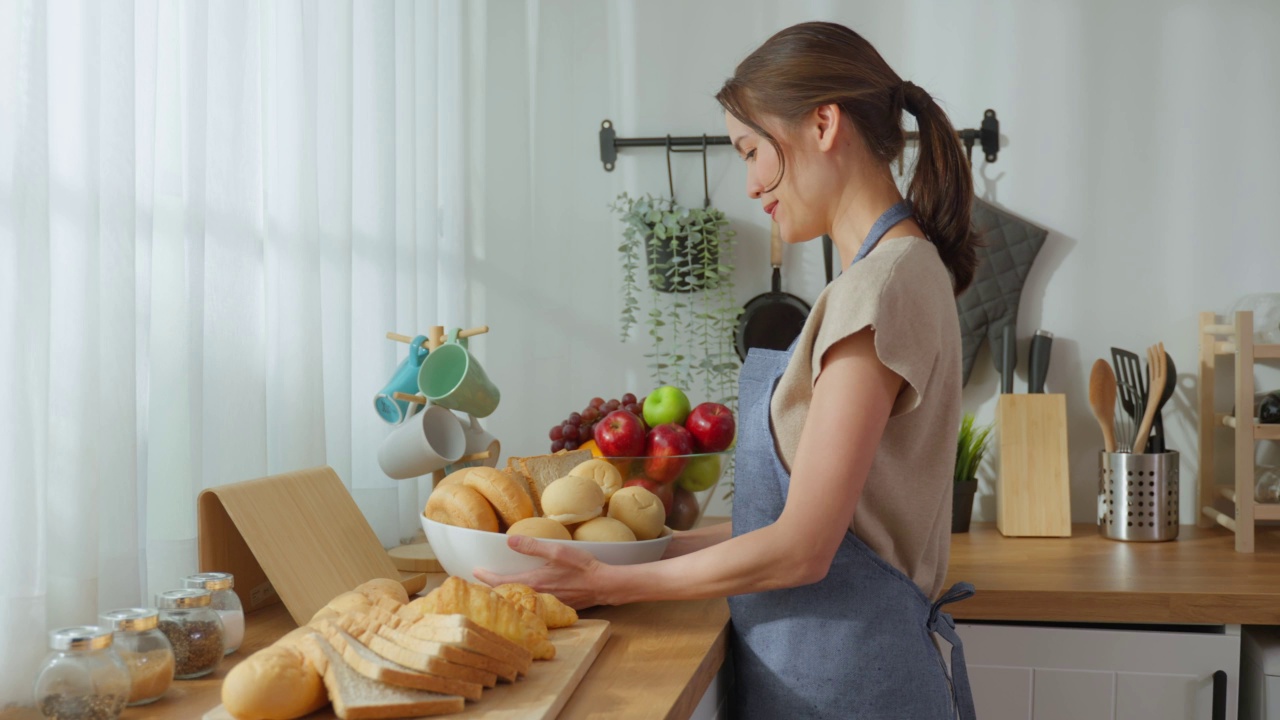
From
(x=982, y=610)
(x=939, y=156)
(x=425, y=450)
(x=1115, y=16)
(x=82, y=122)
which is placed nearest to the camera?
(x=82, y=122)

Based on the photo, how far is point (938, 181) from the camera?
1099 mm

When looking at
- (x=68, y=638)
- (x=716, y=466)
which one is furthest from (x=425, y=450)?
(x=68, y=638)

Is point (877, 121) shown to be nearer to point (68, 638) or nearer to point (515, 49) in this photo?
point (68, 638)

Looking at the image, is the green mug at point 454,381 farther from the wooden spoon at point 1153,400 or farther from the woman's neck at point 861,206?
the wooden spoon at point 1153,400

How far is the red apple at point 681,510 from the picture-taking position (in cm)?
150

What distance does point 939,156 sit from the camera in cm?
110

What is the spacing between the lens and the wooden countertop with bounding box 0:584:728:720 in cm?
86

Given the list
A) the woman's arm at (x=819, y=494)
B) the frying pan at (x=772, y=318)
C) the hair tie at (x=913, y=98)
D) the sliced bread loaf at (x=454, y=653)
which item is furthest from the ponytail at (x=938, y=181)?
the frying pan at (x=772, y=318)

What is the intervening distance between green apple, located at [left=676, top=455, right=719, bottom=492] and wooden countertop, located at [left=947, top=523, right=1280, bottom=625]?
401mm

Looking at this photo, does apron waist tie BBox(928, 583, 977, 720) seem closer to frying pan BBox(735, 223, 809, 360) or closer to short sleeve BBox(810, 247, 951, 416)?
short sleeve BBox(810, 247, 951, 416)

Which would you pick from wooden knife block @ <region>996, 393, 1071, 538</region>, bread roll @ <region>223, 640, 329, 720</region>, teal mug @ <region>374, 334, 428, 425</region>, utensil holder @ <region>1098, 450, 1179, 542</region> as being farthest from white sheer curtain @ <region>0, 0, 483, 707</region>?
utensil holder @ <region>1098, 450, 1179, 542</region>

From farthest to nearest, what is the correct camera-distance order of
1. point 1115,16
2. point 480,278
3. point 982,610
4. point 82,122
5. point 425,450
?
point 480,278 < point 1115,16 < point 982,610 < point 425,450 < point 82,122

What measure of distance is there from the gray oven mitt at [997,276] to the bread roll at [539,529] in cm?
119

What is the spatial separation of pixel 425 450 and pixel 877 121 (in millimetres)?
741
